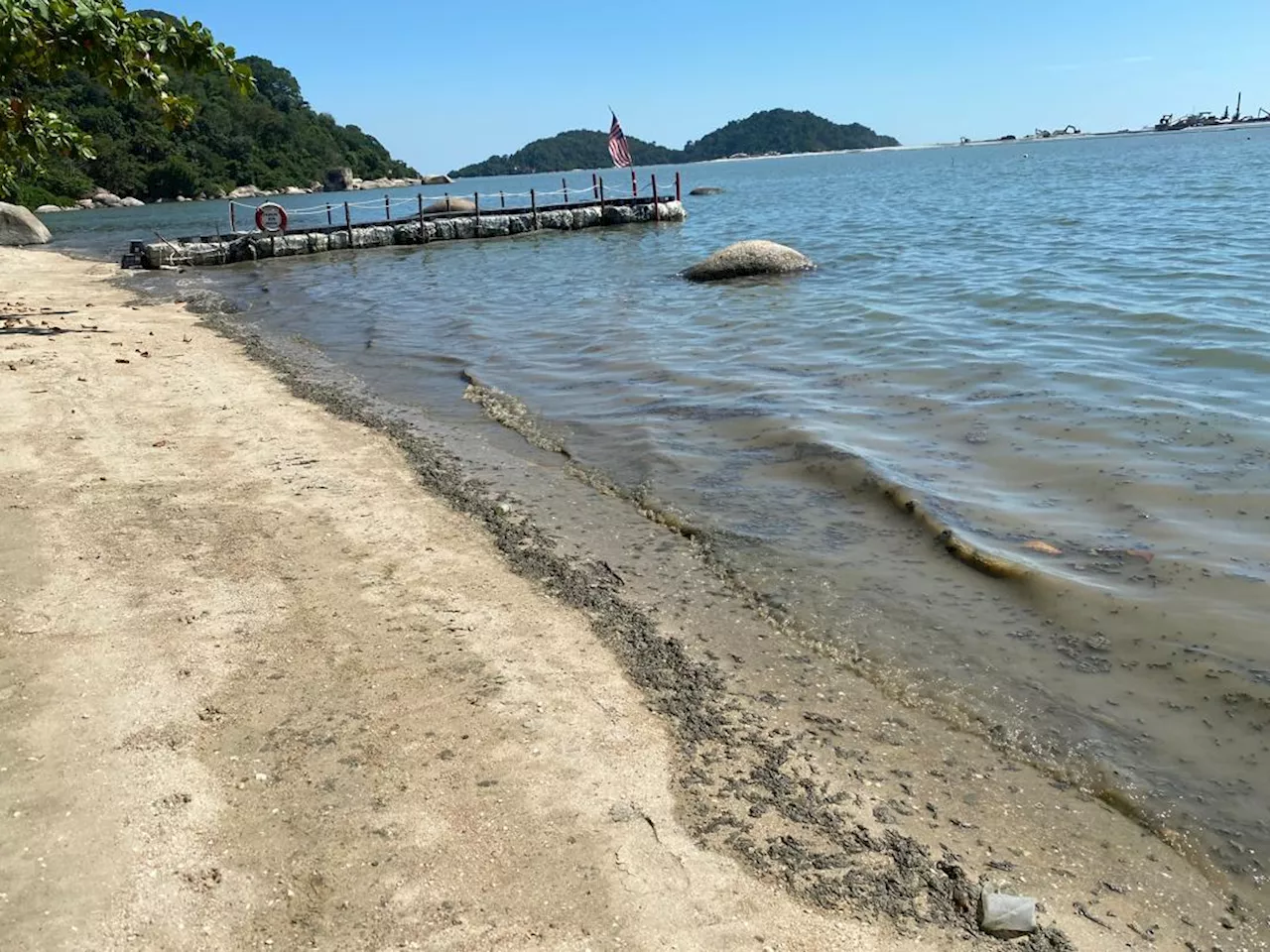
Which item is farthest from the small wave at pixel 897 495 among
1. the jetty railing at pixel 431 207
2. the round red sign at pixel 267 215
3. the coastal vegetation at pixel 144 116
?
the round red sign at pixel 267 215

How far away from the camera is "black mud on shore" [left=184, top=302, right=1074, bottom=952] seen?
10.1ft

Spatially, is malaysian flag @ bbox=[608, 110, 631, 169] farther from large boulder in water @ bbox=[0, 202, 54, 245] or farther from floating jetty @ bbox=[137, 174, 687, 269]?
large boulder in water @ bbox=[0, 202, 54, 245]

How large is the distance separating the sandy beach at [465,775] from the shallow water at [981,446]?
0.62 m

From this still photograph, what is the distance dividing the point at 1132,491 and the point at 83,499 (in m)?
7.26

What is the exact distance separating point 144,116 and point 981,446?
12100cm

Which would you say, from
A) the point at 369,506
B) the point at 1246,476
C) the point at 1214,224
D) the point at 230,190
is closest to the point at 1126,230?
the point at 1214,224

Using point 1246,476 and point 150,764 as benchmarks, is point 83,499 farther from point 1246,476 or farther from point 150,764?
point 1246,476

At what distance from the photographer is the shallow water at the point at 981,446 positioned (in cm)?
445

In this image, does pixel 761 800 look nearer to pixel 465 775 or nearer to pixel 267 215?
pixel 465 775

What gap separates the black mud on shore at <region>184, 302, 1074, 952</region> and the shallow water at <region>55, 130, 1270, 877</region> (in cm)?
87

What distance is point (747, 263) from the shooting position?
64.8ft

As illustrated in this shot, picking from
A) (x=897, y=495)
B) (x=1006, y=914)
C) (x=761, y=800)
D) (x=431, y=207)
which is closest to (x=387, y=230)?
(x=431, y=207)

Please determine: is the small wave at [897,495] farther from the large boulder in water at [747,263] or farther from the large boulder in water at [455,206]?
the large boulder in water at [455,206]

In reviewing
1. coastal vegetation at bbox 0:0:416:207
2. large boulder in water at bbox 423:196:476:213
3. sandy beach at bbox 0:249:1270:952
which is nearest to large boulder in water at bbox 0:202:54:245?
coastal vegetation at bbox 0:0:416:207
